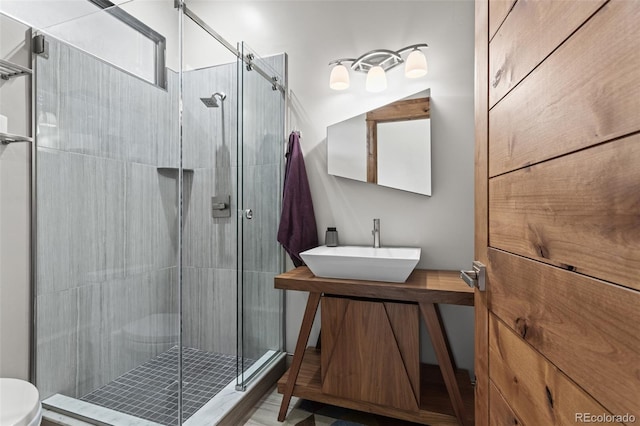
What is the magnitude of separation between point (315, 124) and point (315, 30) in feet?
2.13

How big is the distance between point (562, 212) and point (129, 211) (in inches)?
72.3

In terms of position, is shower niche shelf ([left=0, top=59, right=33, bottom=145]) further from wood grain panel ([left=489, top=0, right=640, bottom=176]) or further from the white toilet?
wood grain panel ([left=489, top=0, right=640, bottom=176])

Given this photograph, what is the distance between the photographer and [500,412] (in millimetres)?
789

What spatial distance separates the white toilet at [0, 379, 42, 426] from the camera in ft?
3.47

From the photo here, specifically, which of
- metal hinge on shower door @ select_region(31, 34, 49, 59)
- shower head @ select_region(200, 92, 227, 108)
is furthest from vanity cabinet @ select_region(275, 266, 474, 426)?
metal hinge on shower door @ select_region(31, 34, 49, 59)

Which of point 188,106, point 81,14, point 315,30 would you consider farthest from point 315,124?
point 81,14

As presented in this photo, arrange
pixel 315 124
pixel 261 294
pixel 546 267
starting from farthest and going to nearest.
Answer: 1. pixel 315 124
2. pixel 261 294
3. pixel 546 267

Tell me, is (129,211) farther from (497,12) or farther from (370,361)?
(497,12)

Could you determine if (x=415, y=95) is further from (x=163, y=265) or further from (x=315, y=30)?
(x=163, y=265)

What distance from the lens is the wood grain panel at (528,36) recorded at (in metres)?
0.53

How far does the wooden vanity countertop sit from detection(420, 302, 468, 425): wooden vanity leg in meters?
0.07

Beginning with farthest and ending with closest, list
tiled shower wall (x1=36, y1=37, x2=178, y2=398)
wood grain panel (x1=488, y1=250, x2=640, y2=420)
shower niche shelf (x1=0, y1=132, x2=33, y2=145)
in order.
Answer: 1. tiled shower wall (x1=36, y1=37, x2=178, y2=398)
2. shower niche shelf (x1=0, y1=132, x2=33, y2=145)
3. wood grain panel (x1=488, y1=250, x2=640, y2=420)

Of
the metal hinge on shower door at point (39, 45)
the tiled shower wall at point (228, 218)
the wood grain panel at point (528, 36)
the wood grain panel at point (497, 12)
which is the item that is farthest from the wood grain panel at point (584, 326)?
the metal hinge on shower door at point (39, 45)

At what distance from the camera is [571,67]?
1.73ft
